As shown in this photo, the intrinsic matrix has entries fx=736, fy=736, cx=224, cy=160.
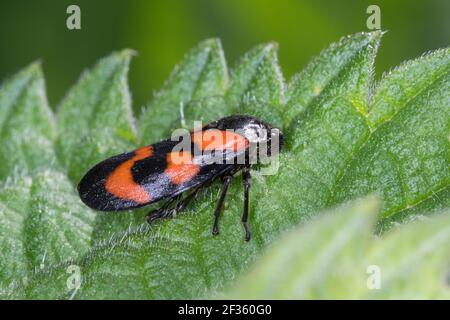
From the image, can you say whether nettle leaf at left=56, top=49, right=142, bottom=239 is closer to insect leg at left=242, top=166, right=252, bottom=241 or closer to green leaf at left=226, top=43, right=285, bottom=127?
green leaf at left=226, top=43, right=285, bottom=127

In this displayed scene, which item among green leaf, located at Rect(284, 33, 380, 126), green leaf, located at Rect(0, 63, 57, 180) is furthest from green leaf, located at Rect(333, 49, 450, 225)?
green leaf, located at Rect(0, 63, 57, 180)

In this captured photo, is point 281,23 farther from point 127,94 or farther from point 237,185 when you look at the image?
point 237,185

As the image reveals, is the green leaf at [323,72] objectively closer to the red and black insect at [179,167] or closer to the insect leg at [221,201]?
the red and black insect at [179,167]

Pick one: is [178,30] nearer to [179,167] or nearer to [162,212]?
[179,167]

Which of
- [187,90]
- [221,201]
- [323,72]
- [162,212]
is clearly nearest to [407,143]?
[323,72]

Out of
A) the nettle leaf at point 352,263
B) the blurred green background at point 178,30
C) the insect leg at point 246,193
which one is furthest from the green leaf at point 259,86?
the blurred green background at point 178,30
